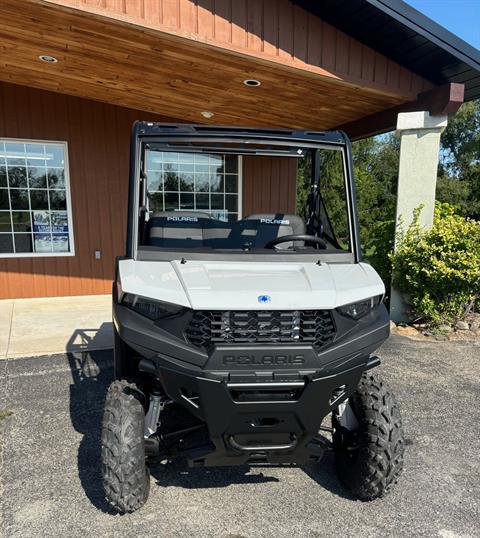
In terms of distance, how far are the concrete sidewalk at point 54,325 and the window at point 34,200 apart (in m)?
0.97

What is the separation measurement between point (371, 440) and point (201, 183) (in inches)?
264

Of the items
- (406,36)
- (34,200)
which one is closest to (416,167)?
(406,36)

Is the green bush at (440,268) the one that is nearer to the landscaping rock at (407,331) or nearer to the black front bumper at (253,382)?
the landscaping rock at (407,331)

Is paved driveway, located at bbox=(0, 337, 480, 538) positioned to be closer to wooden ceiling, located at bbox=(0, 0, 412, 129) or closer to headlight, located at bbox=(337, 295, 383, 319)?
headlight, located at bbox=(337, 295, 383, 319)

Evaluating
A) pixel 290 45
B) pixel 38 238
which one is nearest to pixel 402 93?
pixel 290 45

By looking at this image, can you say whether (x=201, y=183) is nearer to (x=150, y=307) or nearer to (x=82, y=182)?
(x=82, y=182)

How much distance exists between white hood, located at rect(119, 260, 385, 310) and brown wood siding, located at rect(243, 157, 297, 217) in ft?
20.8

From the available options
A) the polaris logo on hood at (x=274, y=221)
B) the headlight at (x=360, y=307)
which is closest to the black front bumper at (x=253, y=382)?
the headlight at (x=360, y=307)

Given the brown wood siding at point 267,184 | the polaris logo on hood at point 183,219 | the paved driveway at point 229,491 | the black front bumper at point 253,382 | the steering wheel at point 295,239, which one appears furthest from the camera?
the brown wood siding at point 267,184

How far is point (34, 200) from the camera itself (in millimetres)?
7250

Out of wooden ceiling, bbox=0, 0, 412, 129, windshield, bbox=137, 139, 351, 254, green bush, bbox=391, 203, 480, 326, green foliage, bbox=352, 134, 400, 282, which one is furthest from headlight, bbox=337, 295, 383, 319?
wooden ceiling, bbox=0, 0, 412, 129

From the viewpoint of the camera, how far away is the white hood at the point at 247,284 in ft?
6.21

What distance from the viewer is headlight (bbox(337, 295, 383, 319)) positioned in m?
2.02

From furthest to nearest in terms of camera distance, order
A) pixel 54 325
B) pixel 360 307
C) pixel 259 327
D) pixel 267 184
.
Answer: pixel 267 184, pixel 54 325, pixel 360 307, pixel 259 327
